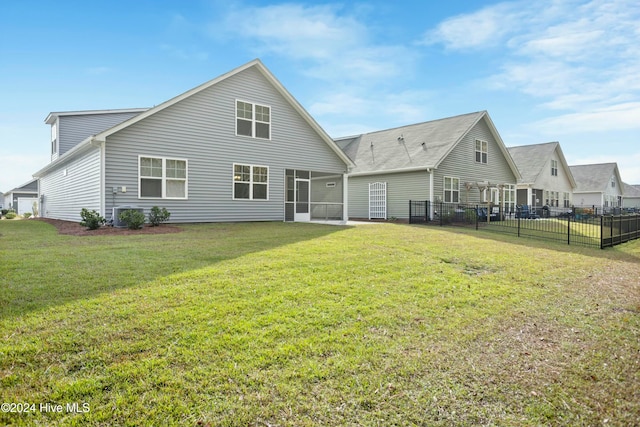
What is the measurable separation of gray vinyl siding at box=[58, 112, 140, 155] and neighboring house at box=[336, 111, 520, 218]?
16254 mm

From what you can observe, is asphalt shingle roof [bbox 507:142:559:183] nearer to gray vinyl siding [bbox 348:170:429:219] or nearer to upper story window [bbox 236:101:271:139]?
gray vinyl siding [bbox 348:170:429:219]

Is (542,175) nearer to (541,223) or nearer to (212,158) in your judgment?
(541,223)

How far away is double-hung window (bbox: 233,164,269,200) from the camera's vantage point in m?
15.5

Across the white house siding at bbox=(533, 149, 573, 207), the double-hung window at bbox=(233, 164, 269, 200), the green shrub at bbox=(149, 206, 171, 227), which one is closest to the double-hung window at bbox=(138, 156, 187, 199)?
the green shrub at bbox=(149, 206, 171, 227)

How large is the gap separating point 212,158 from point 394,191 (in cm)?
1205

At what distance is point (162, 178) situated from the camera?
1352 centimetres

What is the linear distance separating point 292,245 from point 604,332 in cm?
587

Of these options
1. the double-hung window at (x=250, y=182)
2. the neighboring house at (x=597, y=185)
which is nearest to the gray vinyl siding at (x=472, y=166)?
the double-hung window at (x=250, y=182)

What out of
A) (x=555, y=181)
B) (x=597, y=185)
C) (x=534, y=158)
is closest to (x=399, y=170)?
(x=534, y=158)

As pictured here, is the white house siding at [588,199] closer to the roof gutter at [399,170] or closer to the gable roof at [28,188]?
the roof gutter at [399,170]

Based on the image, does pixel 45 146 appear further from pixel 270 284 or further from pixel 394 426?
pixel 394 426

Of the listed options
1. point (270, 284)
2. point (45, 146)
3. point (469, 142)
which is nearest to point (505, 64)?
point (469, 142)

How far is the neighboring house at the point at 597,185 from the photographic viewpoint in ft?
129

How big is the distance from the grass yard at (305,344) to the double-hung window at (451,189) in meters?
15.6
